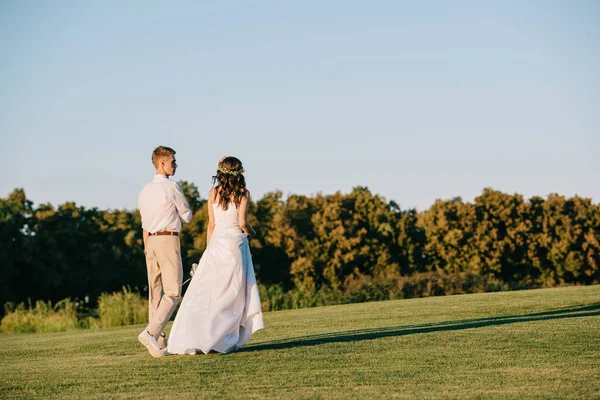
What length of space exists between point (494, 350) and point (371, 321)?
489 centimetres

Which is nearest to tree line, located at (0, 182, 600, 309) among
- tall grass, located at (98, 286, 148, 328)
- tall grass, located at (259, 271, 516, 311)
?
tall grass, located at (259, 271, 516, 311)

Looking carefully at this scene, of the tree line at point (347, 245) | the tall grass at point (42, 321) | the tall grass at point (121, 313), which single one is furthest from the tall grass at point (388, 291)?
the tree line at point (347, 245)

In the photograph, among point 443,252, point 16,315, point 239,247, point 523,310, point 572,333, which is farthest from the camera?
point 443,252

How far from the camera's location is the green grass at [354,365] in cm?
697

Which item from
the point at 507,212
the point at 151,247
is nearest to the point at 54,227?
the point at 507,212

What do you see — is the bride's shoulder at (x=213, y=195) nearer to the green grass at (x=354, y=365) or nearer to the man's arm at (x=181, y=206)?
the man's arm at (x=181, y=206)

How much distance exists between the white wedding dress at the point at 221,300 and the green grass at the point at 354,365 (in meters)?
0.19

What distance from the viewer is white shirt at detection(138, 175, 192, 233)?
9.88 meters

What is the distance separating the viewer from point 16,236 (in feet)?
122

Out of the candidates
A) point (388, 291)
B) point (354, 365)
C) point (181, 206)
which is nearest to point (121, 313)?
point (388, 291)

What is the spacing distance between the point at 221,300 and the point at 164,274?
90 cm

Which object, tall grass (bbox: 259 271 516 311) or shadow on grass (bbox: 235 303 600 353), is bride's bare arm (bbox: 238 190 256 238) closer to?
shadow on grass (bbox: 235 303 600 353)

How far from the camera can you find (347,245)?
37469mm

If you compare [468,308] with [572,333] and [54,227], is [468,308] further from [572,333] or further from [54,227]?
[54,227]
